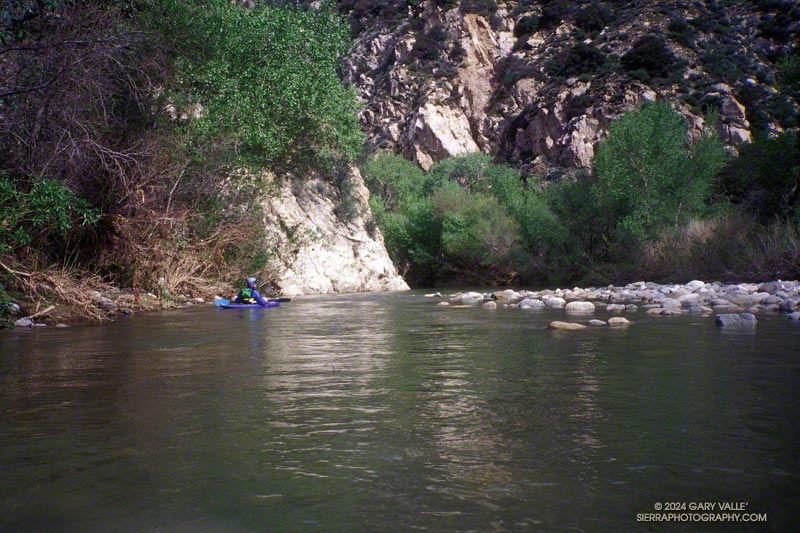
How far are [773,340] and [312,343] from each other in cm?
660

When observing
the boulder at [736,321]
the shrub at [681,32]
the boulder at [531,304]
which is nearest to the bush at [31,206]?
the boulder at [531,304]

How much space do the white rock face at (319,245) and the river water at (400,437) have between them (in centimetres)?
1886

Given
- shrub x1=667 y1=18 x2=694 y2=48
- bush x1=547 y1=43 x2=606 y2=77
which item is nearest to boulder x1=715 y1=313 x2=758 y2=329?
bush x1=547 y1=43 x2=606 y2=77

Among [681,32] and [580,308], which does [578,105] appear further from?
[580,308]

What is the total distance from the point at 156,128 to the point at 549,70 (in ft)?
174

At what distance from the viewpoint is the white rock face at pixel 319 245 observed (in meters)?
28.0

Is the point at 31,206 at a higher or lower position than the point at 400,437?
higher

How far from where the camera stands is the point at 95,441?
13.9 ft

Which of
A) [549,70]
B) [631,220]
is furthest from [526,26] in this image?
[631,220]

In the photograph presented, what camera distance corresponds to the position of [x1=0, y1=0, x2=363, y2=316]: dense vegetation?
10.9 metres

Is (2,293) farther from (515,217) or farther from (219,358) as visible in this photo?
(515,217)

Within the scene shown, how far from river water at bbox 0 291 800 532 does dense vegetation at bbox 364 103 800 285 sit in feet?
54.1

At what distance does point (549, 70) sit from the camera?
6375cm

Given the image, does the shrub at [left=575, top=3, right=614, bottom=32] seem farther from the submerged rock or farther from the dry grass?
the submerged rock
